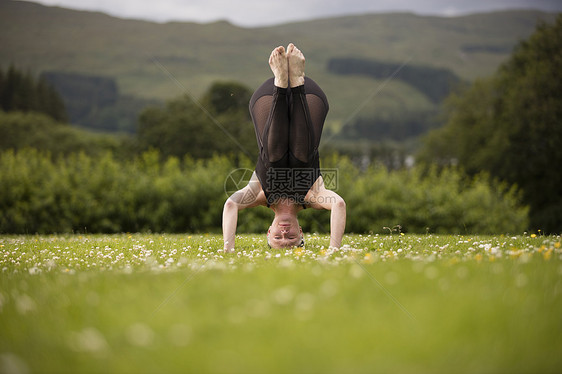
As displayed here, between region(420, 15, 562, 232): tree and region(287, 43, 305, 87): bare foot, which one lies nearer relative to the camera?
region(287, 43, 305, 87): bare foot

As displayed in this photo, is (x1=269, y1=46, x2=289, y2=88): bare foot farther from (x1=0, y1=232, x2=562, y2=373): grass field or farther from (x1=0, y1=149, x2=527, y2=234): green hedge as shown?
(x1=0, y1=149, x2=527, y2=234): green hedge

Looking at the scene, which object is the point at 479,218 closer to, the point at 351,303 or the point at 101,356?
the point at 351,303

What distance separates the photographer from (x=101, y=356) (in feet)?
11.5

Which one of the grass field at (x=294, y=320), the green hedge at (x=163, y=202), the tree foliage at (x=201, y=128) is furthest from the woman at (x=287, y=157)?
the tree foliage at (x=201, y=128)

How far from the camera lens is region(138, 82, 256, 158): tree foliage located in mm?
52781

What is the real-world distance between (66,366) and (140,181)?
1888 centimetres

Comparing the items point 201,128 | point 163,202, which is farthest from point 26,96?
point 163,202

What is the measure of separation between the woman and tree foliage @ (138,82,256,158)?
3986 centimetres

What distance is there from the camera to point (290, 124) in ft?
29.8

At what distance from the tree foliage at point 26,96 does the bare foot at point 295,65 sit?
10148 centimetres

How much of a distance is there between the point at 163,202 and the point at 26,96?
304 feet

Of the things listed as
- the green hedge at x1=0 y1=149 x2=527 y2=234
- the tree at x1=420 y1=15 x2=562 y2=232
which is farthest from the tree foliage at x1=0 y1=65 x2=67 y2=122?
the tree at x1=420 y1=15 x2=562 y2=232

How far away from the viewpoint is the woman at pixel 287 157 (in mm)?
8773

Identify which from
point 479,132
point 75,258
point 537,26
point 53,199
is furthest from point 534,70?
point 75,258
